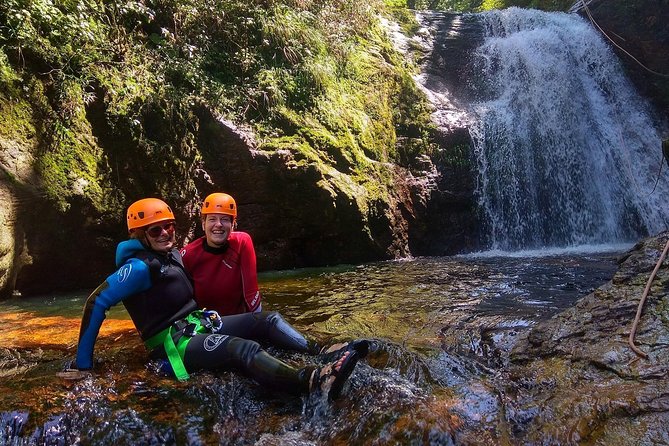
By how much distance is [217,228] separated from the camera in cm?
338

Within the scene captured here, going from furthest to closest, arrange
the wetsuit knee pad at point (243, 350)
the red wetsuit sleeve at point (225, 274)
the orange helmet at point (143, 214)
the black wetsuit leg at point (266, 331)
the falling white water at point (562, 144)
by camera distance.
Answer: the falling white water at point (562, 144) → the red wetsuit sleeve at point (225, 274) → the black wetsuit leg at point (266, 331) → the orange helmet at point (143, 214) → the wetsuit knee pad at point (243, 350)

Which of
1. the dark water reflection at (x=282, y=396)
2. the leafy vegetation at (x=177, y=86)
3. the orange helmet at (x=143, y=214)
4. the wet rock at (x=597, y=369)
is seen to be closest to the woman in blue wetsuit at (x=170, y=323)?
the orange helmet at (x=143, y=214)

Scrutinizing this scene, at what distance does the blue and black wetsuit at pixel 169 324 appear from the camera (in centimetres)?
280

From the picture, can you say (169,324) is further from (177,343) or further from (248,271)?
(248,271)

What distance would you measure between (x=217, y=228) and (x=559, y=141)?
10.3 m

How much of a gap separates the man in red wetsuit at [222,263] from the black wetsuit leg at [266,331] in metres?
0.20

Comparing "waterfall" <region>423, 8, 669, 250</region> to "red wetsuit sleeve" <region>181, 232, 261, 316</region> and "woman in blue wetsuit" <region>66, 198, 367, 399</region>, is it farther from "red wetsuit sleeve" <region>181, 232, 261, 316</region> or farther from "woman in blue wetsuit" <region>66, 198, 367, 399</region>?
"woman in blue wetsuit" <region>66, 198, 367, 399</region>

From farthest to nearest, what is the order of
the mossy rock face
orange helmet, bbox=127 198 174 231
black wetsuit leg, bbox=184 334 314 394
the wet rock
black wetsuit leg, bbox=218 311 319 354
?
the mossy rock face < black wetsuit leg, bbox=218 311 319 354 < orange helmet, bbox=127 198 174 231 < black wetsuit leg, bbox=184 334 314 394 < the wet rock

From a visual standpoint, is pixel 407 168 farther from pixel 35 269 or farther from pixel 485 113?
pixel 35 269

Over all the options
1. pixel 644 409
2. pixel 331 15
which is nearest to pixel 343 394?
pixel 644 409

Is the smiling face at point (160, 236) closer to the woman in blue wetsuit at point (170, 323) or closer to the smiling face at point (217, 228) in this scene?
the woman in blue wetsuit at point (170, 323)

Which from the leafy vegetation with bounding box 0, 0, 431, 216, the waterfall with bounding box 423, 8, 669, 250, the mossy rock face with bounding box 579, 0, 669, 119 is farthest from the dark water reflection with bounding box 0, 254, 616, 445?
the mossy rock face with bounding box 579, 0, 669, 119

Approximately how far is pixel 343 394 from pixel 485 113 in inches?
400

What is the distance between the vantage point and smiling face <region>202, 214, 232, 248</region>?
3375mm
